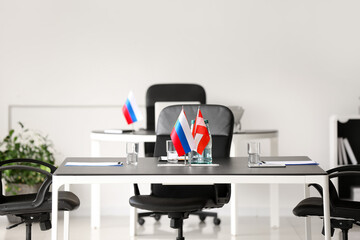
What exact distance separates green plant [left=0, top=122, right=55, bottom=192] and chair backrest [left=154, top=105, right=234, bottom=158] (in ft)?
6.55

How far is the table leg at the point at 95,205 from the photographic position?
5543mm

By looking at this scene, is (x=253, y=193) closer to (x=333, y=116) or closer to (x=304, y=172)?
(x=333, y=116)

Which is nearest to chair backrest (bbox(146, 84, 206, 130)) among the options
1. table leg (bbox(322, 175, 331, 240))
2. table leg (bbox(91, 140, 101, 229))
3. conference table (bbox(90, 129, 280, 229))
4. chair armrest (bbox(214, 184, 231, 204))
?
Result: conference table (bbox(90, 129, 280, 229))

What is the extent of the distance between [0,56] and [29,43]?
1.01 ft

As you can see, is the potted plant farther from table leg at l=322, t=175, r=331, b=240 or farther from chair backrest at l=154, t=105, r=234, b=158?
table leg at l=322, t=175, r=331, b=240

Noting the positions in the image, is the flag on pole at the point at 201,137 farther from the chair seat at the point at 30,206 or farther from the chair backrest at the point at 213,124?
the chair seat at the point at 30,206

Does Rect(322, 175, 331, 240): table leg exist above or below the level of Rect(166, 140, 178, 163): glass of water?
below

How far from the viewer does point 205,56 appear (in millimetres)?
6219

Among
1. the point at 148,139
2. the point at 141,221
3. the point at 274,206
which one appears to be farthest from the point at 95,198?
the point at 274,206

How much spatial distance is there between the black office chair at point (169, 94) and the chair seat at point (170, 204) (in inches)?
71.2

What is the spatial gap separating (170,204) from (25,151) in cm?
279

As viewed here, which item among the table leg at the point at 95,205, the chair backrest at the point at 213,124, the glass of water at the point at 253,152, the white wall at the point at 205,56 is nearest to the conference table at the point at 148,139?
the table leg at the point at 95,205

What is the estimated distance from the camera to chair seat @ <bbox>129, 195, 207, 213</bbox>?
377 centimetres

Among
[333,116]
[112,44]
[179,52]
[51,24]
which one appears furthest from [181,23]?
[333,116]
